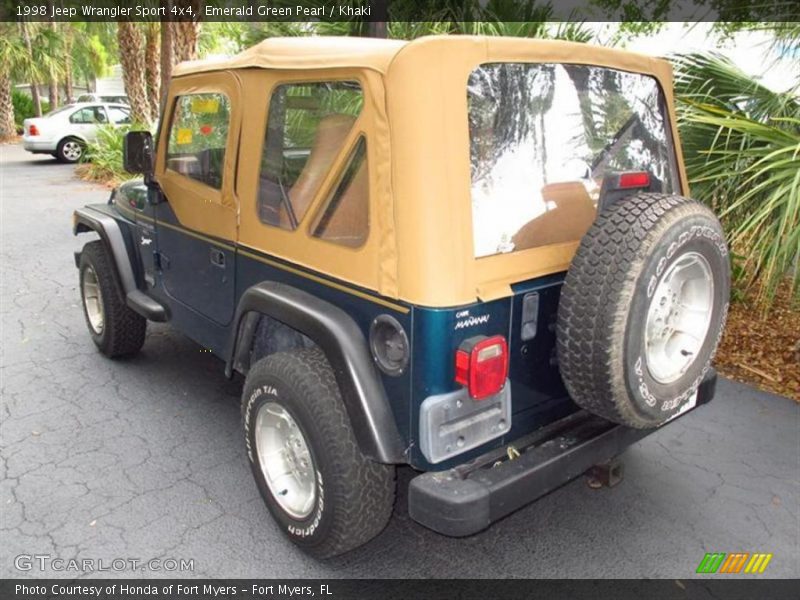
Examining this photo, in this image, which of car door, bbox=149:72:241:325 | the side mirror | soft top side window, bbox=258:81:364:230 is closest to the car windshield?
soft top side window, bbox=258:81:364:230

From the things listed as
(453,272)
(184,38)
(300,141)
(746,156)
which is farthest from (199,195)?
(184,38)

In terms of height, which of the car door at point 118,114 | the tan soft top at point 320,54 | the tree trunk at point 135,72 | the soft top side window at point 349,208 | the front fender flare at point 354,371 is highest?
the tree trunk at point 135,72

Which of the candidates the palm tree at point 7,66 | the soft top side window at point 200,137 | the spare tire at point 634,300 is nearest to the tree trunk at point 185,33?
the soft top side window at point 200,137

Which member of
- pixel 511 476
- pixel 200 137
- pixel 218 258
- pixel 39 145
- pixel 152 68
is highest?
pixel 152 68

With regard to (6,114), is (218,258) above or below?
below

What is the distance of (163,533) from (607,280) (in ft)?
7.21

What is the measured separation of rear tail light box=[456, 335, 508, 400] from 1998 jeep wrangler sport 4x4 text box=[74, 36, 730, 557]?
12mm

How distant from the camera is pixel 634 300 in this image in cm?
216

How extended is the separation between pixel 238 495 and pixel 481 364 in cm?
165

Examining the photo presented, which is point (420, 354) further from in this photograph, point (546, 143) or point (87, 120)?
point (87, 120)

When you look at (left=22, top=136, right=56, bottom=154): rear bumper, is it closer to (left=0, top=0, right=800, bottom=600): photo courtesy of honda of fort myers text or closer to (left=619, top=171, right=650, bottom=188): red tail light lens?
(left=0, top=0, right=800, bottom=600): photo courtesy of honda of fort myers text

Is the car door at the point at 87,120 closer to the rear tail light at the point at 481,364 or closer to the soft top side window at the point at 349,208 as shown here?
the soft top side window at the point at 349,208

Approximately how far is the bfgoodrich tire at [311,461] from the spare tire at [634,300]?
0.84 meters

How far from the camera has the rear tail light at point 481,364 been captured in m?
2.14
